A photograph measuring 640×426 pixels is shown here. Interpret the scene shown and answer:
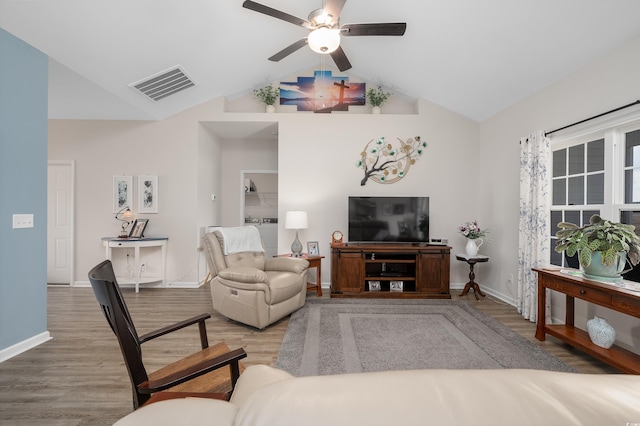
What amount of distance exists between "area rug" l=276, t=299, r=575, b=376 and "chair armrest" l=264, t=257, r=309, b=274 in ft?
1.75

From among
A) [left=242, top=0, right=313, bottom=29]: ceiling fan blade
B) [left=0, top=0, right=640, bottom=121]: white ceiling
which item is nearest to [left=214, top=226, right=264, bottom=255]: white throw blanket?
[left=0, top=0, right=640, bottom=121]: white ceiling

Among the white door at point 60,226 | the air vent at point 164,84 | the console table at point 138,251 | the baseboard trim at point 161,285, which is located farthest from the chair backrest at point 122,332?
the white door at point 60,226

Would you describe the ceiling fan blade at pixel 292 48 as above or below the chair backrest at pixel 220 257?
above

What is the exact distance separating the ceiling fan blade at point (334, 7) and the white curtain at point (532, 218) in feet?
8.63

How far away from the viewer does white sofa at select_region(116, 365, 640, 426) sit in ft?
1.29

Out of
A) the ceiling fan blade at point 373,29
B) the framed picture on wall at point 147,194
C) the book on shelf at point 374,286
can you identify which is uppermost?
the ceiling fan blade at point 373,29

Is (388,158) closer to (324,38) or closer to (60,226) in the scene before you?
(324,38)

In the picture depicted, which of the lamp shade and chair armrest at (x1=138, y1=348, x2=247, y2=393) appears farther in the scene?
the lamp shade

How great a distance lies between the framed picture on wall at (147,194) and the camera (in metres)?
4.69

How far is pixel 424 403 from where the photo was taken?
0.41 m

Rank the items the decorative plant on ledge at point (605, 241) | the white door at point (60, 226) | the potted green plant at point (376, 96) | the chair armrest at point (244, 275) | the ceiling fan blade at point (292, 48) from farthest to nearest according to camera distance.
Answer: the potted green plant at point (376, 96) < the white door at point (60, 226) < the chair armrest at point (244, 275) < the ceiling fan blade at point (292, 48) < the decorative plant on ledge at point (605, 241)

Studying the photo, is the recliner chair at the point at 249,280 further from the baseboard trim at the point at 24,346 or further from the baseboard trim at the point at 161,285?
the baseboard trim at the point at 161,285

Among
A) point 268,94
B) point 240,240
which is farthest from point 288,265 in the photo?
point 268,94

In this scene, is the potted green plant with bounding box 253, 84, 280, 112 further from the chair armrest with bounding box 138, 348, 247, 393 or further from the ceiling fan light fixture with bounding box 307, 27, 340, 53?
the chair armrest with bounding box 138, 348, 247, 393
